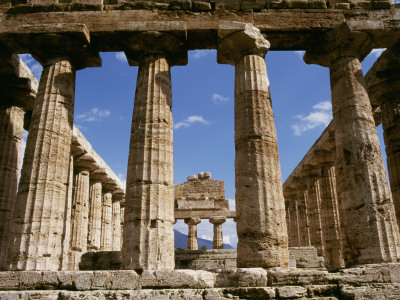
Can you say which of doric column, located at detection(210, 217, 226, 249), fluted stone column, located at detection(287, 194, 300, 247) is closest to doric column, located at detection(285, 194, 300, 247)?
fluted stone column, located at detection(287, 194, 300, 247)

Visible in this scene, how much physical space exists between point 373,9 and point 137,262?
11307 millimetres

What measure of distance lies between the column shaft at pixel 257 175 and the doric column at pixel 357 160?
7.26ft

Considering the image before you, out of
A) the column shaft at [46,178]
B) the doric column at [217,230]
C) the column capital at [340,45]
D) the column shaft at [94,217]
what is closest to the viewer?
the column shaft at [46,178]

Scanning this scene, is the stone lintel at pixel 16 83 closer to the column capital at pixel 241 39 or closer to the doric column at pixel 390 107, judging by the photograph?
the column capital at pixel 241 39

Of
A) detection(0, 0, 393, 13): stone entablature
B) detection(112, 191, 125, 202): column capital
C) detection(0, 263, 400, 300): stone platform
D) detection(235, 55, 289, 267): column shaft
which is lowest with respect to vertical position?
detection(0, 263, 400, 300): stone platform

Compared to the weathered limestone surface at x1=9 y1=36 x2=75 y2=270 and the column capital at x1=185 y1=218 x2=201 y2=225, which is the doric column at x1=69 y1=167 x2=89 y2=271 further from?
the column capital at x1=185 y1=218 x2=201 y2=225

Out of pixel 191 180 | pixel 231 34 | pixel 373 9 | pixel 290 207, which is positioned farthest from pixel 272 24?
pixel 191 180

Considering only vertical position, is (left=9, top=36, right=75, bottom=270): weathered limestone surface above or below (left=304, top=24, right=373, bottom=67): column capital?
below

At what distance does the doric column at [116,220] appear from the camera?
26.9 meters

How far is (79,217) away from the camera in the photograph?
19562 millimetres

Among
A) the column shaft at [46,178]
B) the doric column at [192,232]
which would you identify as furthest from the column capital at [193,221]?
the column shaft at [46,178]

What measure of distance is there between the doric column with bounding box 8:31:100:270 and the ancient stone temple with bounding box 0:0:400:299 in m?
0.04

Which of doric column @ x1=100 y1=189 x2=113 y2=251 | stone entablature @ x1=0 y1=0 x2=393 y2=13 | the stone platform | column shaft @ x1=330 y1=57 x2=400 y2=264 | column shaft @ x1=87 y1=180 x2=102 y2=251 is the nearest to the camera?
the stone platform

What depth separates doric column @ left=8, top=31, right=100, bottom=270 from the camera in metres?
9.95
